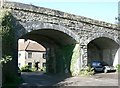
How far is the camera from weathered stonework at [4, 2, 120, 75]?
19.8 meters

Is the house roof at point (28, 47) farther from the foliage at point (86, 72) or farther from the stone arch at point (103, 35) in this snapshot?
the foliage at point (86, 72)

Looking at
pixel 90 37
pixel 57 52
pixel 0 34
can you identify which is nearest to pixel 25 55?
pixel 57 52

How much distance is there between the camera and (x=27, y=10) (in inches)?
801

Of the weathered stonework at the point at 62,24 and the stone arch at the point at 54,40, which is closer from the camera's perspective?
the weathered stonework at the point at 62,24

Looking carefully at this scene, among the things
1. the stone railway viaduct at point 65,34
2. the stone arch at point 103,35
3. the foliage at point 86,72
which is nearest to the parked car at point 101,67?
the stone railway viaduct at point 65,34

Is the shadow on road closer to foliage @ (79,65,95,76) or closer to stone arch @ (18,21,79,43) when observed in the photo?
foliage @ (79,65,95,76)

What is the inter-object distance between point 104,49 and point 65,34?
8.80m

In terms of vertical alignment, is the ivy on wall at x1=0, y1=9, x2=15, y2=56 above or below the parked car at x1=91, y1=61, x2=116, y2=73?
above

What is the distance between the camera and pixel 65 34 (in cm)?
2291

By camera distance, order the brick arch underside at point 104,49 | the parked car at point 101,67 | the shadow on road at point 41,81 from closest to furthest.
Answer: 1. the shadow on road at point 41,81
2. the brick arch underside at point 104,49
3. the parked car at point 101,67

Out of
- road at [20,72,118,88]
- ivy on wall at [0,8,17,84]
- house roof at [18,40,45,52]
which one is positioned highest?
house roof at [18,40,45,52]

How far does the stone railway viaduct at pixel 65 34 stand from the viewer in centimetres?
2012

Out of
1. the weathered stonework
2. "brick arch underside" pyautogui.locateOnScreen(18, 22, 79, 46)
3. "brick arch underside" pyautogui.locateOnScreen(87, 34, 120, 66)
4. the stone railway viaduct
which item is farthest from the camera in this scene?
"brick arch underside" pyautogui.locateOnScreen(87, 34, 120, 66)

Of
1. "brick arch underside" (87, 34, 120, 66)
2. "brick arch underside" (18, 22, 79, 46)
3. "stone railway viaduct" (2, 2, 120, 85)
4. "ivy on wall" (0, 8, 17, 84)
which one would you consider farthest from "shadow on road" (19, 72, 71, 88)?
"brick arch underside" (87, 34, 120, 66)
